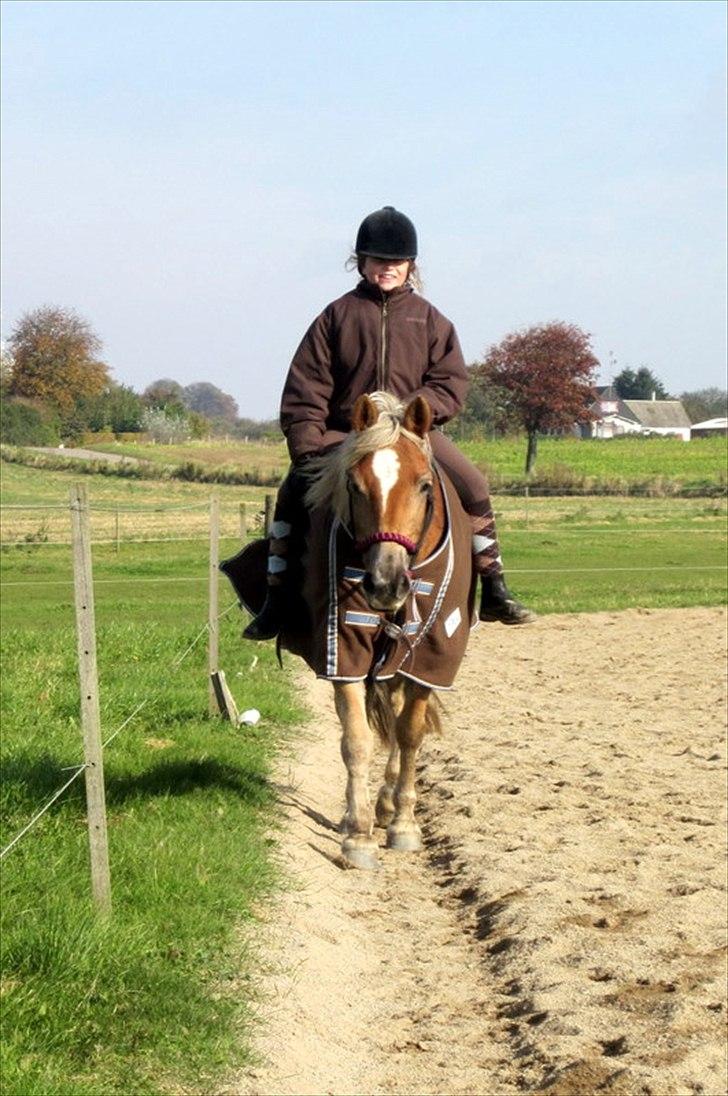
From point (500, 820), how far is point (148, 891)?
285 centimetres

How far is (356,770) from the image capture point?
23.6 ft

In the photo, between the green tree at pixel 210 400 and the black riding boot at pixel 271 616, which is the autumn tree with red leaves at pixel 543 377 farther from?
the green tree at pixel 210 400

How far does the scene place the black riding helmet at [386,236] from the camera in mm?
6926

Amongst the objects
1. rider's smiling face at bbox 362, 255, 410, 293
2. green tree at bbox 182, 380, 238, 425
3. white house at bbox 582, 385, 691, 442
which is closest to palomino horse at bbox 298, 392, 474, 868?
rider's smiling face at bbox 362, 255, 410, 293

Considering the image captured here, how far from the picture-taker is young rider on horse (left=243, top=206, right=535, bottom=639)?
6.97m

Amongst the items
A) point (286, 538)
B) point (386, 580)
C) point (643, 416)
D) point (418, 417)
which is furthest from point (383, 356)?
point (643, 416)

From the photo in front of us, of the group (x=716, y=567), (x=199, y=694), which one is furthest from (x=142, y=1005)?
(x=716, y=567)

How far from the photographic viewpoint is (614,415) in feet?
316

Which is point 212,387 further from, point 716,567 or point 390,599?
point 390,599

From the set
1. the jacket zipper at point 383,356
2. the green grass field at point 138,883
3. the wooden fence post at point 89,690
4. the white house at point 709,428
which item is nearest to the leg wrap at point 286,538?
the jacket zipper at point 383,356

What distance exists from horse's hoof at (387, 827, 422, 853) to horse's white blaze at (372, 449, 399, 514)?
2.22 metres

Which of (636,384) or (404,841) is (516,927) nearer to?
(404,841)

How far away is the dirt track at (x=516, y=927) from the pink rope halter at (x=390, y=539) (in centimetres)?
156

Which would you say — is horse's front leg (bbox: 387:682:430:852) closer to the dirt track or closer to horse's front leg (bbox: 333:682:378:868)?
the dirt track
